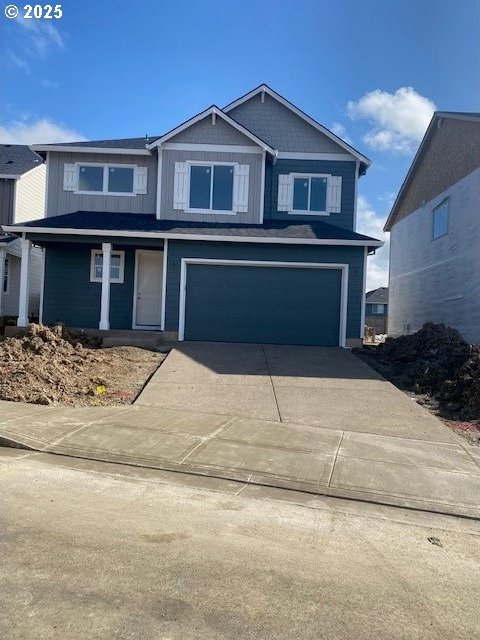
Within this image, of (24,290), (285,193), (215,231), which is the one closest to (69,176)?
(24,290)

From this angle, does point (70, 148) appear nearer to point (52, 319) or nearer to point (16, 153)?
point (52, 319)

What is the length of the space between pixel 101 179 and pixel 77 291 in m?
3.90

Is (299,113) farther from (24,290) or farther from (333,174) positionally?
(24,290)

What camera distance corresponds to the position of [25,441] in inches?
245

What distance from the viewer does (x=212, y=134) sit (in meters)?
16.0

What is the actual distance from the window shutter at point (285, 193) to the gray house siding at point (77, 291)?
202 inches

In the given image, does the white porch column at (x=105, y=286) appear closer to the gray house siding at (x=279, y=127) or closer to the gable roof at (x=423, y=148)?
the gray house siding at (x=279, y=127)

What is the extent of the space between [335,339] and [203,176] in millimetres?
6786

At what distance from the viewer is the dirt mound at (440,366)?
9.12 m

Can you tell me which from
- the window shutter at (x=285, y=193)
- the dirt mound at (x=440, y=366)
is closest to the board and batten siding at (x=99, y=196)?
the window shutter at (x=285, y=193)

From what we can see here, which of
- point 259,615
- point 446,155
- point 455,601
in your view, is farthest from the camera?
point 446,155

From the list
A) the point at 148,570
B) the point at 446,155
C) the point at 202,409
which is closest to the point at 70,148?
the point at 202,409

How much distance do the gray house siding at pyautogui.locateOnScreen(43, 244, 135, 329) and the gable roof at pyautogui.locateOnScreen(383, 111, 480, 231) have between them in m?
11.8

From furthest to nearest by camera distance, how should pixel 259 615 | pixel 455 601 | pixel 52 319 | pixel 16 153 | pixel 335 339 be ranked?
pixel 16 153
pixel 52 319
pixel 335 339
pixel 455 601
pixel 259 615
